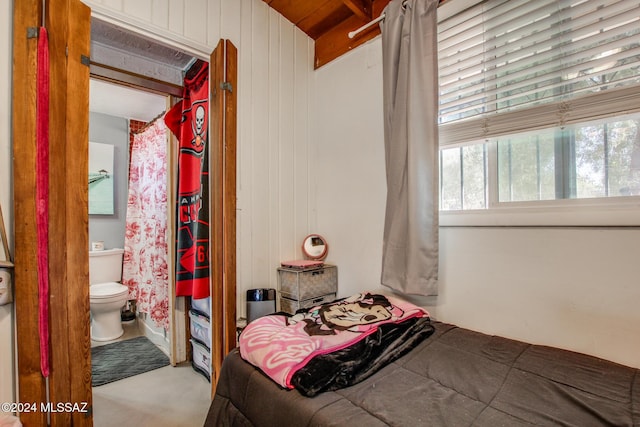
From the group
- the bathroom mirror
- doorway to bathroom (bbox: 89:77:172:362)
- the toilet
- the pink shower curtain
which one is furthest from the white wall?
the bathroom mirror

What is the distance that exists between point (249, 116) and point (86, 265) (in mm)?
1231

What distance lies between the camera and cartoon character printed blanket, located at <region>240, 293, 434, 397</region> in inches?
38.5

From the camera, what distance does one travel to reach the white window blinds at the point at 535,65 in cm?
113

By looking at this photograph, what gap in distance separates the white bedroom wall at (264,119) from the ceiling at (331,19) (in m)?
0.06

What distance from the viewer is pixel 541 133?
1314 mm

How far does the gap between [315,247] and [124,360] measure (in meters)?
1.82

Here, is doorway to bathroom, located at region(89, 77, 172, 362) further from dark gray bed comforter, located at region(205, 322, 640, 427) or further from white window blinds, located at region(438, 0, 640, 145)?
white window blinds, located at region(438, 0, 640, 145)

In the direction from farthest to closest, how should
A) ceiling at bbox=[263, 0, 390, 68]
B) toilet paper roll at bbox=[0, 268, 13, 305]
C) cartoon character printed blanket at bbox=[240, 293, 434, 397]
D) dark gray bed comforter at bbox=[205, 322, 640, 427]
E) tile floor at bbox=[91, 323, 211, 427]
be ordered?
ceiling at bbox=[263, 0, 390, 68]
tile floor at bbox=[91, 323, 211, 427]
toilet paper roll at bbox=[0, 268, 13, 305]
cartoon character printed blanket at bbox=[240, 293, 434, 397]
dark gray bed comforter at bbox=[205, 322, 640, 427]

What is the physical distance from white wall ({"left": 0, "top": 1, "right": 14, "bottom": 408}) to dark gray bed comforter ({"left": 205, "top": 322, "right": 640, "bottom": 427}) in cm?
81

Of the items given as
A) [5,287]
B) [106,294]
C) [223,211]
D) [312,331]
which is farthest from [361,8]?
[106,294]

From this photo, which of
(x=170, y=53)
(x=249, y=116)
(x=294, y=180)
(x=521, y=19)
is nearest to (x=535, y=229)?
(x=521, y=19)

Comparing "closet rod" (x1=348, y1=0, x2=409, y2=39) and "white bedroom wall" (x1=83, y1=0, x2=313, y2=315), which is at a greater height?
"closet rod" (x1=348, y1=0, x2=409, y2=39)

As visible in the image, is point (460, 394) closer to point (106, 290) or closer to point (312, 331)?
point (312, 331)

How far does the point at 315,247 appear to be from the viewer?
2.16 metres
